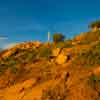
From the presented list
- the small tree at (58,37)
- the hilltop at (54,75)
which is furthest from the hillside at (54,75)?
the small tree at (58,37)

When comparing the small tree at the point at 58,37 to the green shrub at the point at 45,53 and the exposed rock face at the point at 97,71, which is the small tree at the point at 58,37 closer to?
the green shrub at the point at 45,53

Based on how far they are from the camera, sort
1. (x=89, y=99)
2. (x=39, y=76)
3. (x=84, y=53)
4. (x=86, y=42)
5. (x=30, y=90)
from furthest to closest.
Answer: (x=86, y=42) < (x=84, y=53) < (x=39, y=76) < (x=30, y=90) < (x=89, y=99)

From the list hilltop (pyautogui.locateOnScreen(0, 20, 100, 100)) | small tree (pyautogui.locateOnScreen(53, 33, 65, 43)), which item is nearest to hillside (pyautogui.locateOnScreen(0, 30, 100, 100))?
hilltop (pyautogui.locateOnScreen(0, 20, 100, 100))

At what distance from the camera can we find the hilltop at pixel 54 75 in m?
22.7

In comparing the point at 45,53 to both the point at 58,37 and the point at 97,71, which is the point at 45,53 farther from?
the point at 58,37

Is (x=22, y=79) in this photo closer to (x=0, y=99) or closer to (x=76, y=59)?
(x=0, y=99)

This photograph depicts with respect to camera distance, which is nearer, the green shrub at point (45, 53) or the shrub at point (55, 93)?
the shrub at point (55, 93)

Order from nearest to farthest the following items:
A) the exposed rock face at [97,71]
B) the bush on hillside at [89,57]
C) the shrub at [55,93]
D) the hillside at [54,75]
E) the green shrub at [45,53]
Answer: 1. the shrub at [55,93]
2. the hillside at [54,75]
3. the exposed rock face at [97,71]
4. the bush on hillside at [89,57]
5. the green shrub at [45,53]

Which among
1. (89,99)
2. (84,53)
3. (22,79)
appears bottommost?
(89,99)

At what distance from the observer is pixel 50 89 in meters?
23.0

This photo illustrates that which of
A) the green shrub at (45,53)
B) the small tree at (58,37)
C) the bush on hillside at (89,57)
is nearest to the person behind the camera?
the bush on hillside at (89,57)

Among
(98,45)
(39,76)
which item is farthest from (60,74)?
(98,45)

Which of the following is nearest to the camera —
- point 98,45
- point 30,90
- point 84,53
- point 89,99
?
point 89,99

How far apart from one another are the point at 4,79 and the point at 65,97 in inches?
273
